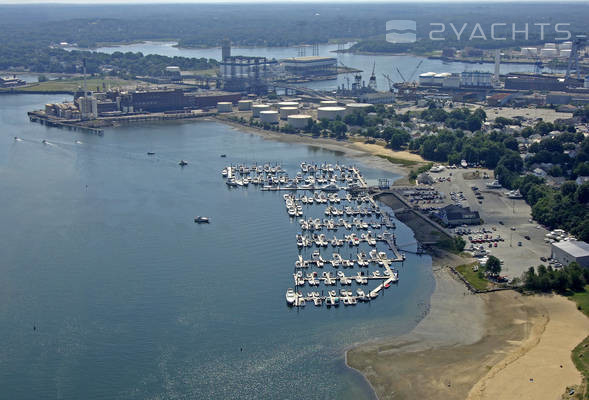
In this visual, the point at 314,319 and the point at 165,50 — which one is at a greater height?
the point at 165,50

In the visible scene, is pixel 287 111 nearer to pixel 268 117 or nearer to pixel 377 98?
pixel 268 117

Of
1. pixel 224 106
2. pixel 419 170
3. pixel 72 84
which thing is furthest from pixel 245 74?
pixel 419 170

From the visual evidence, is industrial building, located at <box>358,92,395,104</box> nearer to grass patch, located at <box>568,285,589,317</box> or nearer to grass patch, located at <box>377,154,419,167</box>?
grass patch, located at <box>377,154,419,167</box>

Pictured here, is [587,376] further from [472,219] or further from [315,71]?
[315,71]

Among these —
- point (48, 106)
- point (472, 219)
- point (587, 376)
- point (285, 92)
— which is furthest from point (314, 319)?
point (285, 92)

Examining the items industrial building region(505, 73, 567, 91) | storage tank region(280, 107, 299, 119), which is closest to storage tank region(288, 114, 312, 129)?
storage tank region(280, 107, 299, 119)

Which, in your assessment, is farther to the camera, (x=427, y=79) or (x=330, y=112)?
(x=427, y=79)

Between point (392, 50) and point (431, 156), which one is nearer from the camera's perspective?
point (431, 156)
